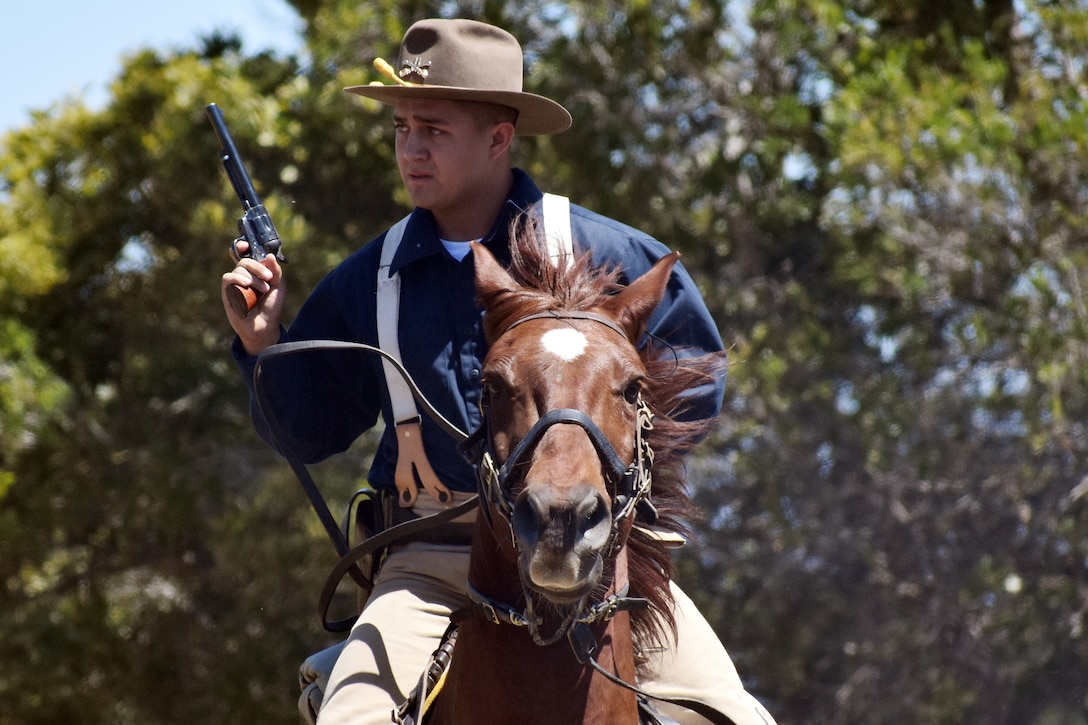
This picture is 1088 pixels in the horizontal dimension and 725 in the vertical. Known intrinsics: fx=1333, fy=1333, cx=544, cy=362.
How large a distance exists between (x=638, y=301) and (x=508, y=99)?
980 millimetres

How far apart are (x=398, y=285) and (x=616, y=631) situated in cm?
119

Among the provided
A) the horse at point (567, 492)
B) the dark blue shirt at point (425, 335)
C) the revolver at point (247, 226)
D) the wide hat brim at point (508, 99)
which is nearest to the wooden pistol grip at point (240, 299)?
the revolver at point (247, 226)

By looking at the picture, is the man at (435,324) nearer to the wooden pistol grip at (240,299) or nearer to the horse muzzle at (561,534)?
the wooden pistol grip at (240,299)

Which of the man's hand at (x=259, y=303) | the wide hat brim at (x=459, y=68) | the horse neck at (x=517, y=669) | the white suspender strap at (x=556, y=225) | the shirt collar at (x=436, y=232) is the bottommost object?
the horse neck at (x=517, y=669)

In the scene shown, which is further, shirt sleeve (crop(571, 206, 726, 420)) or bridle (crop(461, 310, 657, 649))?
shirt sleeve (crop(571, 206, 726, 420))

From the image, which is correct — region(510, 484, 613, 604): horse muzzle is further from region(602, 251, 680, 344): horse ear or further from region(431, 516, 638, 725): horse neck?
region(602, 251, 680, 344): horse ear

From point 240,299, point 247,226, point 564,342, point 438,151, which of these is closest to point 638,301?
point 564,342

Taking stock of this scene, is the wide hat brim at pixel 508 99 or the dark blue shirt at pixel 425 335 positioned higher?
the wide hat brim at pixel 508 99

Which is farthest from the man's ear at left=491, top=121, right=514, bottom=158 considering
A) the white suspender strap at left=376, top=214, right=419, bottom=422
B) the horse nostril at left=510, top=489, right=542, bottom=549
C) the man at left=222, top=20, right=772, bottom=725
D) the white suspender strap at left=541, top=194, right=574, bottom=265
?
the horse nostril at left=510, top=489, right=542, bottom=549

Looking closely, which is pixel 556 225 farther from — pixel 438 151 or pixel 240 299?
pixel 240 299

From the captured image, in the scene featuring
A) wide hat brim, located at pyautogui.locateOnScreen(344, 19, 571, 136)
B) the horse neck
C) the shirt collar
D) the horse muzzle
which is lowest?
the horse neck

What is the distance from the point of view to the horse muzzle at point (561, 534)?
2.46 metres

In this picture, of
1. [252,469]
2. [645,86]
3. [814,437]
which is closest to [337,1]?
[645,86]

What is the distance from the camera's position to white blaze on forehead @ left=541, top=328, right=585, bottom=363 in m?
2.74
